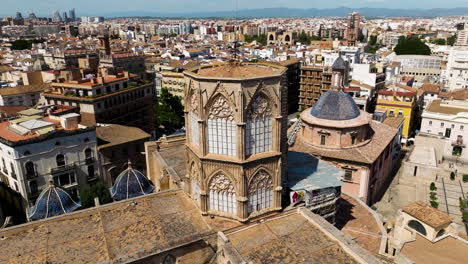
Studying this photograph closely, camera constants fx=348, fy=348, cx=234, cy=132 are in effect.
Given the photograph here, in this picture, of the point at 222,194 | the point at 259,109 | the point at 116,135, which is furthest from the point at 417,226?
the point at 116,135

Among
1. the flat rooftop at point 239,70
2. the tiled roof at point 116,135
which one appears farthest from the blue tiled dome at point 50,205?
the flat rooftop at point 239,70

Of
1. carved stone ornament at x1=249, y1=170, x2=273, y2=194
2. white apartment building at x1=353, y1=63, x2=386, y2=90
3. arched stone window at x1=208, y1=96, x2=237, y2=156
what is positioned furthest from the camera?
white apartment building at x1=353, y1=63, x2=386, y2=90

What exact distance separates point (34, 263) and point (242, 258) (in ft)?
38.4

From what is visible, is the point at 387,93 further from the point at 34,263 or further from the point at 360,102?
the point at 34,263

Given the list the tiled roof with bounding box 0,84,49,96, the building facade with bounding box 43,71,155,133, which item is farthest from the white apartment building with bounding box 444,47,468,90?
the tiled roof with bounding box 0,84,49,96

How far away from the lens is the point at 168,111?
84.2 metres

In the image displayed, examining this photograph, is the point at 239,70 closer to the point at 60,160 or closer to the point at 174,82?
the point at 60,160

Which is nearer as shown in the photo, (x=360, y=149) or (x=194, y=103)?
(x=194, y=103)

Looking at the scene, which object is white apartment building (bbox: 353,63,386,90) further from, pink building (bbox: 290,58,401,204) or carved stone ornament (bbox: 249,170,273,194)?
carved stone ornament (bbox: 249,170,273,194)

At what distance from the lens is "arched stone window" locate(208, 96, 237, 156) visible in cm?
2269

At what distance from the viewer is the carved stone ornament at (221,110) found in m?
22.6

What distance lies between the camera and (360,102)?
77625mm

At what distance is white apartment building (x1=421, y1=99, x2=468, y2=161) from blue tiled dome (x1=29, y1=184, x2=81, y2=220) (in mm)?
67549

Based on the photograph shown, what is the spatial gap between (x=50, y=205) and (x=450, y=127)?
70.3m
